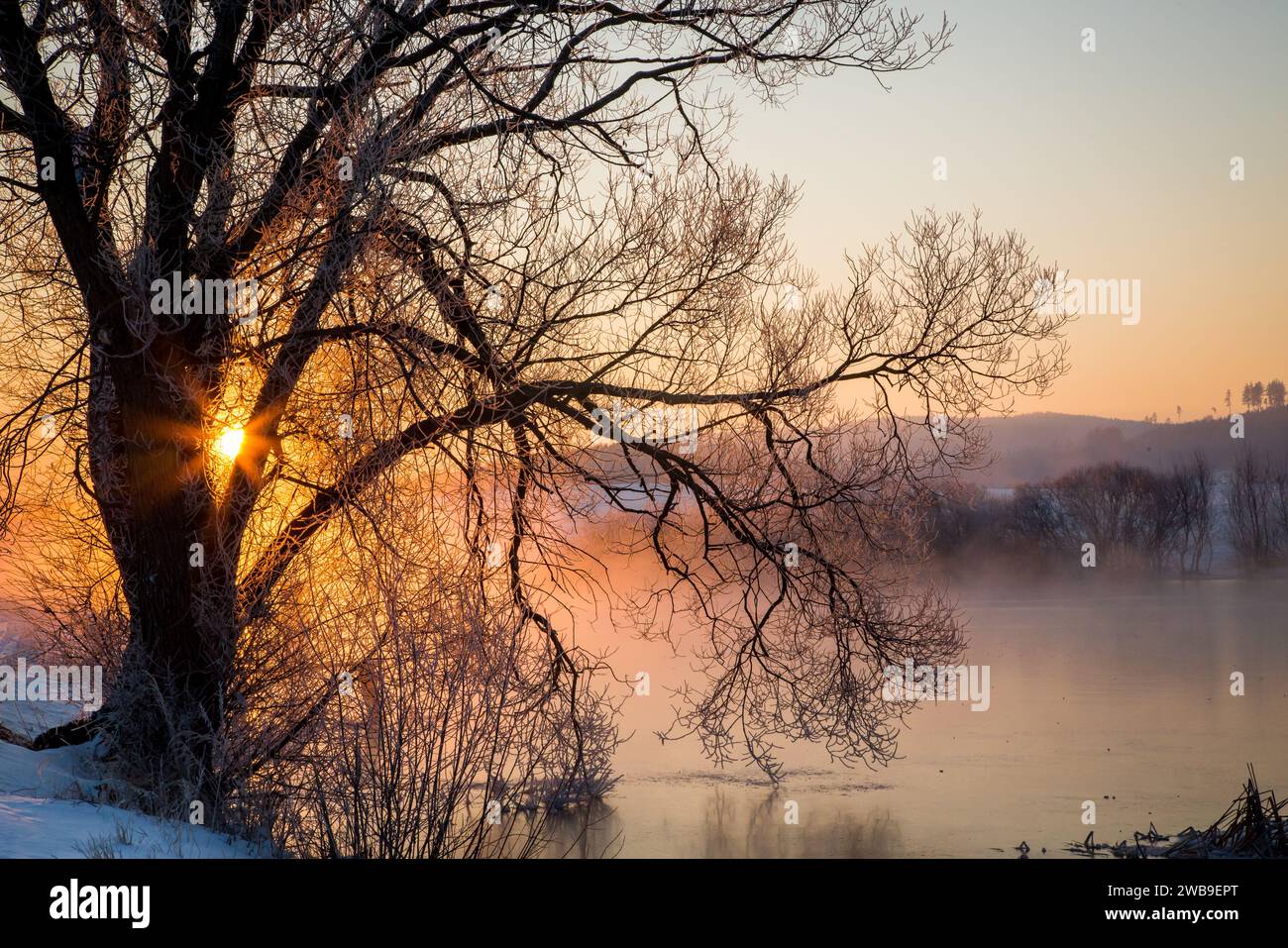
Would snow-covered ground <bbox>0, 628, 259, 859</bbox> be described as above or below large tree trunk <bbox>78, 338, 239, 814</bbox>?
below

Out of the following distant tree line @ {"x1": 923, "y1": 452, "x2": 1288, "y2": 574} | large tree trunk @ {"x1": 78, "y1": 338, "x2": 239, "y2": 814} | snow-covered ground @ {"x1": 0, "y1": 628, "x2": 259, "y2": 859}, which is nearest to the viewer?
snow-covered ground @ {"x1": 0, "y1": 628, "x2": 259, "y2": 859}

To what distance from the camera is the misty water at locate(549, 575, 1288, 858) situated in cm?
1132

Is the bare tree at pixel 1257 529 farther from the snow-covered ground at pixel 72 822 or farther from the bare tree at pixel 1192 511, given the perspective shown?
the snow-covered ground at pixel 72 822

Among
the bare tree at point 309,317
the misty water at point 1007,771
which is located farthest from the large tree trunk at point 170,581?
the misty water at point 1007,771

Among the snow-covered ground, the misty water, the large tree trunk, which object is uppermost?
the large tree trunk

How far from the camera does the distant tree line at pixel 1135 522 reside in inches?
1483

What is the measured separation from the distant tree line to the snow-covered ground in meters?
30.5

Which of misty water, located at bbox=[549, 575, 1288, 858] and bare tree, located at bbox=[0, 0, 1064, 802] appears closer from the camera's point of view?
bare tree, located at bbox=[0, 0, 1064, 802]

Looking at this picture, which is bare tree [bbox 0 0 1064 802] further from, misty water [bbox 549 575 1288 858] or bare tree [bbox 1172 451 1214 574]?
bare tree [bbox 1172 451 1214 574]

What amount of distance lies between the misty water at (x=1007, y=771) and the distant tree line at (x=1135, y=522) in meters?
13.6

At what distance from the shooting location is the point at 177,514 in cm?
746

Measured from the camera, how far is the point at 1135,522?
39812 millimetres

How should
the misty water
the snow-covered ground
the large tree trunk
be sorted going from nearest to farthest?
the snow-covered ground → the large tree trunk → the misty water

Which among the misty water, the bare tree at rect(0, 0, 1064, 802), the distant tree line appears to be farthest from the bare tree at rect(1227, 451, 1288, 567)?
the bare tree at rect(0, 0, 1064, 802)
